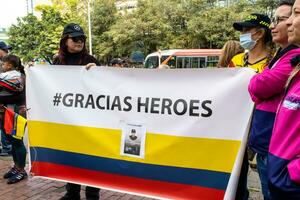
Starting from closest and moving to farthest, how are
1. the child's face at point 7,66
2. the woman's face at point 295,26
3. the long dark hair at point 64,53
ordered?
the woman's face at point 295,26
the long dark hair at point 64,53
the child's face at point 7,66

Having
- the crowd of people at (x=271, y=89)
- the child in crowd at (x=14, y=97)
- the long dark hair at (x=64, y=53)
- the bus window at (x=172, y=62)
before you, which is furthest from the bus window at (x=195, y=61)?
the long dark hair at (x=64, y=53)

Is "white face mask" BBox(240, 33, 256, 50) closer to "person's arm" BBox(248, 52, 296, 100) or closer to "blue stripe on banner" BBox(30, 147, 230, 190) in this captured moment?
"person's arm" BBox(248, 52, 296, 100)

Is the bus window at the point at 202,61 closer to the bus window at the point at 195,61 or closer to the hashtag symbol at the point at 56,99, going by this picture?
the bus window at the point at 195,61

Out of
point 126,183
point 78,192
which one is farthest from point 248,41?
point 78,192

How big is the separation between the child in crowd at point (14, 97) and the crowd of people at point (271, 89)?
887 mm

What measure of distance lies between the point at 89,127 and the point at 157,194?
90 cm

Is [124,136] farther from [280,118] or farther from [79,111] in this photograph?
[280,118]

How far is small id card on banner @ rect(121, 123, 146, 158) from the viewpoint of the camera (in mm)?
3041

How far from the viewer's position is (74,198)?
3703 millimetres

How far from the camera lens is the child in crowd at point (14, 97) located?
4352mm

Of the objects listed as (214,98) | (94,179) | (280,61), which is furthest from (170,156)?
(280,61)

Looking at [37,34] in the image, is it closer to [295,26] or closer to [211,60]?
[211,60]

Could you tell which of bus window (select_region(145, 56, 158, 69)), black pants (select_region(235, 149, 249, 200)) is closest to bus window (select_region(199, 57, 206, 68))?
bus window (select_region(145, 56, 158, 69))

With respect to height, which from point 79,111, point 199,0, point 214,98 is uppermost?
point 199,0
